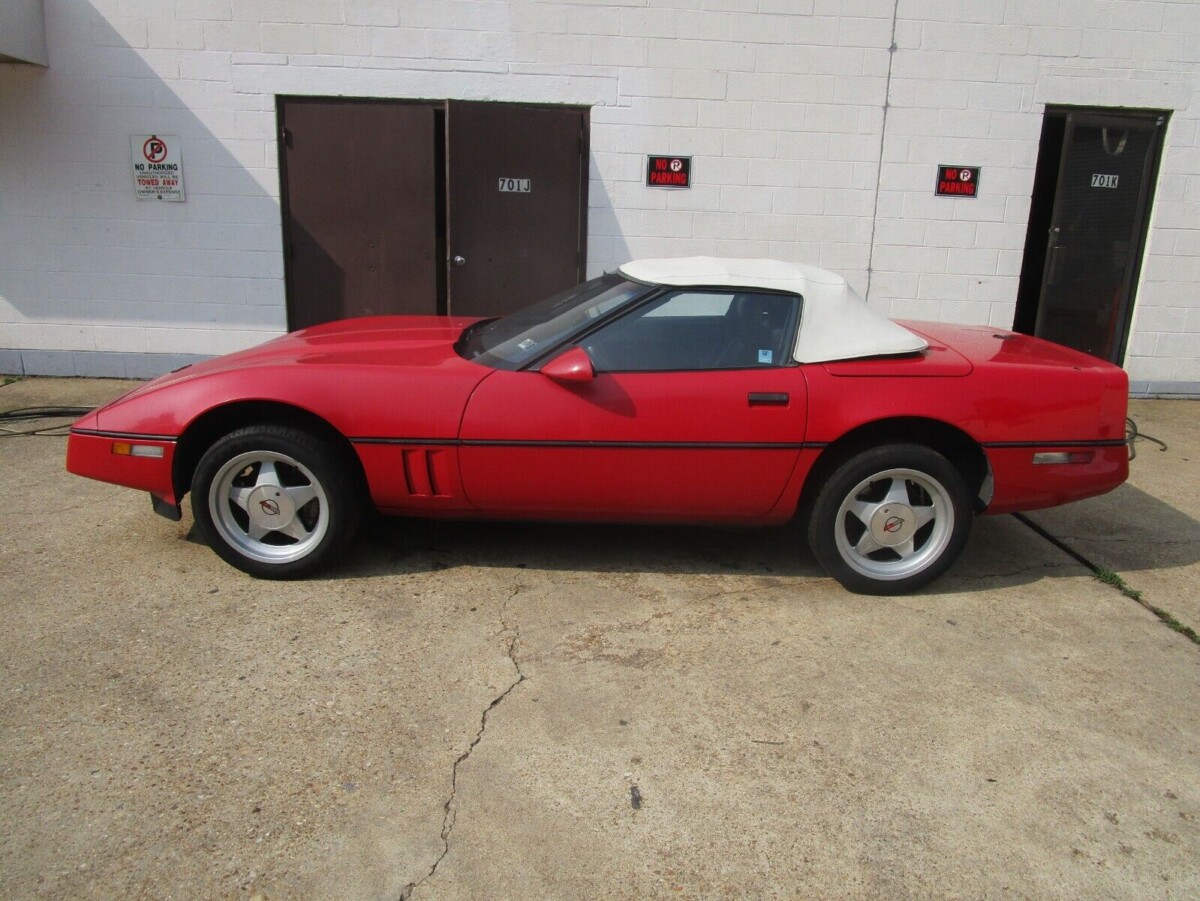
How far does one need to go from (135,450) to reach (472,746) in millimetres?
2003

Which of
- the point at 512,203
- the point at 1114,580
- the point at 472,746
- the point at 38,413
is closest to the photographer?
the point at 472,746

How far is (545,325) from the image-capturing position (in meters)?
4.16

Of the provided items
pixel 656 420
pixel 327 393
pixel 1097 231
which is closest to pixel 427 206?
pixel 327 393

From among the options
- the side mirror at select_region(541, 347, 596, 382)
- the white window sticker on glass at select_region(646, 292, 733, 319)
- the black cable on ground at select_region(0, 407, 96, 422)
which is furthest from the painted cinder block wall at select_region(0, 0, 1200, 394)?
the side mirror at select_region(541, 347, 596, 382)

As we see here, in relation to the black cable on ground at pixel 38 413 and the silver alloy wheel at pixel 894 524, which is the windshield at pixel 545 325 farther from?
the black cable on ground at pixel 38 413

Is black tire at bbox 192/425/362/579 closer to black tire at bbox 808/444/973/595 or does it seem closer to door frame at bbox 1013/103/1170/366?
A: black tire at bbox 808/444/973/595

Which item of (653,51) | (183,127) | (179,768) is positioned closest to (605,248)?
(653,51)

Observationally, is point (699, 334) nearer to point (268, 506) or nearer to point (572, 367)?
→ point (572, 367)

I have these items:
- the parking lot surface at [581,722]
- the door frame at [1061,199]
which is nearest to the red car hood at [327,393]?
the parking lot surface at [581,722]

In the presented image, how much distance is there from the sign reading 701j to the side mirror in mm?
5082

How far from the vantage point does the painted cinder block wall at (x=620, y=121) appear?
7.21 m

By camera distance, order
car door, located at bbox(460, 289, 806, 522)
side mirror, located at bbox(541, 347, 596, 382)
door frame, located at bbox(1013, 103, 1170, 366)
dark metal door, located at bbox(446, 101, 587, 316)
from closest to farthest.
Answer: side mirror, located at bbox(541, 347, 596, 382), car door, located at bbox(460, 289, 806, 522), dark metal door, located at bbox(446, 101, 587, 316), door frame, located at bbox(1013, 103, 1170, 366)

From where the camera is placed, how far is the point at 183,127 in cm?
732

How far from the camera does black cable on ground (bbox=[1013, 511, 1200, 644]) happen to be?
3843 millimetres
